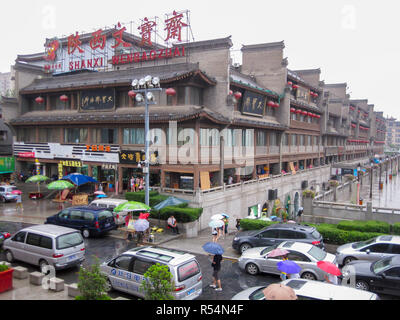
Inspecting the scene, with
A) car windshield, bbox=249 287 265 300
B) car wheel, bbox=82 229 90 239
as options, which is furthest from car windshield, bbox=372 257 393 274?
car wheel, bbox=82 229 90 239

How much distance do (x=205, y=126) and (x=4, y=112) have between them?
1019 inches

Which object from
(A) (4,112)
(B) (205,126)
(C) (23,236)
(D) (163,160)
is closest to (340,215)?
(B) (205,126)

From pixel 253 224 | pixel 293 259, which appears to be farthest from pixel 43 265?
pixel 253 224

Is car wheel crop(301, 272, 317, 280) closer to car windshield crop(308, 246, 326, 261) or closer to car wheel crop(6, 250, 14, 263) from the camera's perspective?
car windshield crop(308, 246, 326, 261)

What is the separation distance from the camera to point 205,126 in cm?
2872

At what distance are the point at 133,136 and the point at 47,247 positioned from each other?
62.6ft

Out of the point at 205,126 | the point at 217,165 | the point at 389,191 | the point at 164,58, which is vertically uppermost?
the point at 164,58

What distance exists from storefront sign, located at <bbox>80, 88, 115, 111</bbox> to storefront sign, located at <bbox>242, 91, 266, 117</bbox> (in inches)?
555

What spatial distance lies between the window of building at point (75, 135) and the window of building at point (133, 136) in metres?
5.66

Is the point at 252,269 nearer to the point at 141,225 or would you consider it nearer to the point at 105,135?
the point at 141,225

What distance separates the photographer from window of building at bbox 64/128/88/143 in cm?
3476

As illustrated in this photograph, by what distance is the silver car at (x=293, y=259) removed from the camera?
12828mm

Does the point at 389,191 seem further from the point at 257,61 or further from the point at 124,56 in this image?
the point at 124,56

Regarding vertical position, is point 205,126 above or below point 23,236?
above
